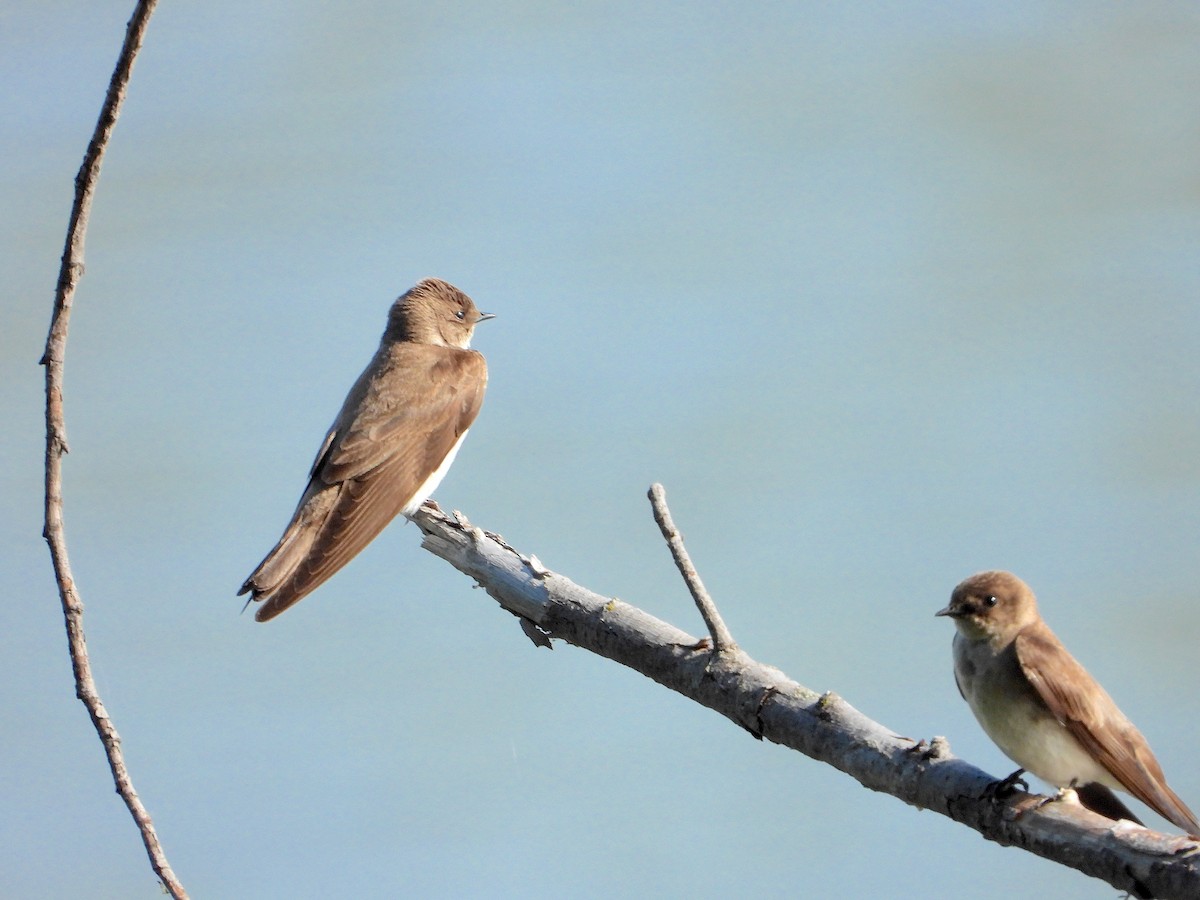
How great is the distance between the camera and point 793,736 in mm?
2939

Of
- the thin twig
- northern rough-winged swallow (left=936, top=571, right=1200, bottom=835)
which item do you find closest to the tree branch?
northern rough-winged swallow (left=936, top=571, right=1200, bottom=835)

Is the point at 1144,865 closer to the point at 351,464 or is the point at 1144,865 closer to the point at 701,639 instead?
the point at 701,639

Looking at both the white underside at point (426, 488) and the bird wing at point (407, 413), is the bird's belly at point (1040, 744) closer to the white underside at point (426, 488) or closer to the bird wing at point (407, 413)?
the white underside at point (426, 488)

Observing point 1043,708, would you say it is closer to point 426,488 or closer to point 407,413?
point 426,488

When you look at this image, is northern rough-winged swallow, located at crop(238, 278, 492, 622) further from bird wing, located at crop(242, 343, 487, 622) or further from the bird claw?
the bird claw

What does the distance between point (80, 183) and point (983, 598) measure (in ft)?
7.13

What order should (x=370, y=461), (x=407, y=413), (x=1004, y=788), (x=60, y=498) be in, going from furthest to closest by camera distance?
1. (x=407, y=413)
2. (x=370, y=461)
3. (x=1004, y=788)
4. (x=60, y=498)

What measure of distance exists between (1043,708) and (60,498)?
6.89 ft

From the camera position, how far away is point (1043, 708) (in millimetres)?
2939

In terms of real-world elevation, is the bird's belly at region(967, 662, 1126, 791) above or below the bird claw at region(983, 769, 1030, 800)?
above

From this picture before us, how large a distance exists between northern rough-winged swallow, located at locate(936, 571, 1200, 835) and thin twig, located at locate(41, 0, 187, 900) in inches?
70.5

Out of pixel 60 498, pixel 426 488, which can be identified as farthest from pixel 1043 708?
pixel 426 488

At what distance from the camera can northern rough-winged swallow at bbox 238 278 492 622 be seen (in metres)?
4.95

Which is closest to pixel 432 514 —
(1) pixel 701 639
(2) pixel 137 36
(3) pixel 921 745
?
(1) pixel 701 639
